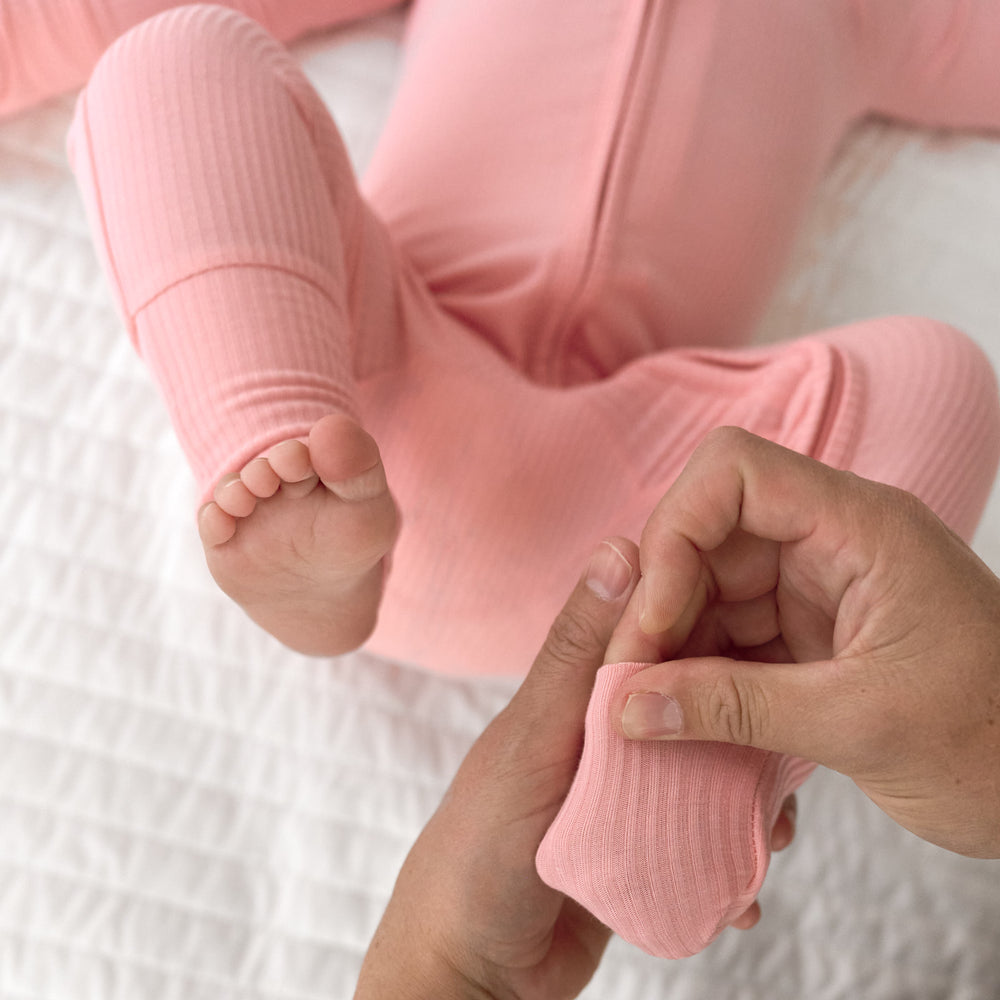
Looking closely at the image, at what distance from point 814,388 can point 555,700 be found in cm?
28

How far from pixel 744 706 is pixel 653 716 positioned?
0.15 ft

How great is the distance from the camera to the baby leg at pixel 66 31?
810mm

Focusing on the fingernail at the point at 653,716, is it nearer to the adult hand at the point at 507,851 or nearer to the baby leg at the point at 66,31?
the adult hand at the point at 507,851

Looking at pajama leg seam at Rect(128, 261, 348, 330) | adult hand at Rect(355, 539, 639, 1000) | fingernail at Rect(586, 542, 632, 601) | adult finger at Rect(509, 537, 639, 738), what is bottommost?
adult hand at Rect(355, 539, 639, 1000)

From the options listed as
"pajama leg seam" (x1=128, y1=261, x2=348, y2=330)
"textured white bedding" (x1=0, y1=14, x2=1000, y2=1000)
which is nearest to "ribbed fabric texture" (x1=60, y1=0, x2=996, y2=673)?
"pajama leg seam" (x1=128, y1=261, x2=348, y2=330)

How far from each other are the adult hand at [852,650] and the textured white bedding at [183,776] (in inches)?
13.1

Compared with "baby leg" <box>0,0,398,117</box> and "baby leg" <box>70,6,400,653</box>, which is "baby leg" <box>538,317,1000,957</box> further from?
"baby leg" <box>0,0,398,117</box>

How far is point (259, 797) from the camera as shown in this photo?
2.74 ft

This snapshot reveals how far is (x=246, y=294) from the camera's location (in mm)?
574

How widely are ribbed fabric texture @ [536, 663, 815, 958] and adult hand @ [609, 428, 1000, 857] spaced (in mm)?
29

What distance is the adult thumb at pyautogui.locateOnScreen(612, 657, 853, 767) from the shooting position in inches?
19.5

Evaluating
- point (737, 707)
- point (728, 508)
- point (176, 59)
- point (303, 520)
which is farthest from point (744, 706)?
point (176, 59)

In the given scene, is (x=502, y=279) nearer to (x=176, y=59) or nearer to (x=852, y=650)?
(x=176, y=59)

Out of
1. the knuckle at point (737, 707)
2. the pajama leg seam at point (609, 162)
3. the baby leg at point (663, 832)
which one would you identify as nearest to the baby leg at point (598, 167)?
the pajama leg seam at point (609, 162)
